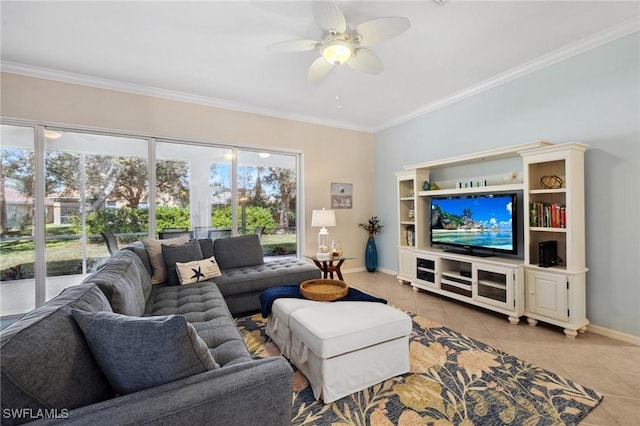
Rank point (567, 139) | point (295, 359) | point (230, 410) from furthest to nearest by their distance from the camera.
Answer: point (567, 139) < point (295, 359) < point (230, 410)

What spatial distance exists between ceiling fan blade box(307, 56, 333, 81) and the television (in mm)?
2272

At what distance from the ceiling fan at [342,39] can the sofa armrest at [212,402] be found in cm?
216

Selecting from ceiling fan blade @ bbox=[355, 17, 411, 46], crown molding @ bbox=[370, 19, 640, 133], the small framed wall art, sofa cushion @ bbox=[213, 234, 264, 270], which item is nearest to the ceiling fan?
ceiling fan blade @ bbox=[355, 17, 411, 46]

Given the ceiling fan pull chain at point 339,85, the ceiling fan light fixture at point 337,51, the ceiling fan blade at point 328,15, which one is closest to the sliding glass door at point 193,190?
the ceiling fan pull chain at point 339,85

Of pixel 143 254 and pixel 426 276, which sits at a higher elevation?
pixel 143 254

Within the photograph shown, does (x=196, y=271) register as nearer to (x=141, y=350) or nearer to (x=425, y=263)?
(x=141, y=350)

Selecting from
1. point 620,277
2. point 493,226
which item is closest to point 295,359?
point 493,226

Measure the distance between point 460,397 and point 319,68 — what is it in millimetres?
2785

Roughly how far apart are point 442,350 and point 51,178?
447cm

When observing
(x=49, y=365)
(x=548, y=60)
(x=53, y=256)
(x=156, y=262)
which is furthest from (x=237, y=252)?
(x=548, y=60)

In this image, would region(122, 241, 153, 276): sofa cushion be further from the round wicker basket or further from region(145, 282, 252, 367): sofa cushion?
the round wicker basket

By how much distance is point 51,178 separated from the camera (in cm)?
318

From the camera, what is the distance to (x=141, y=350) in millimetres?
909

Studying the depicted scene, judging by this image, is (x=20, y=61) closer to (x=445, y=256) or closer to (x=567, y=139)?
(x=445, y=256)
